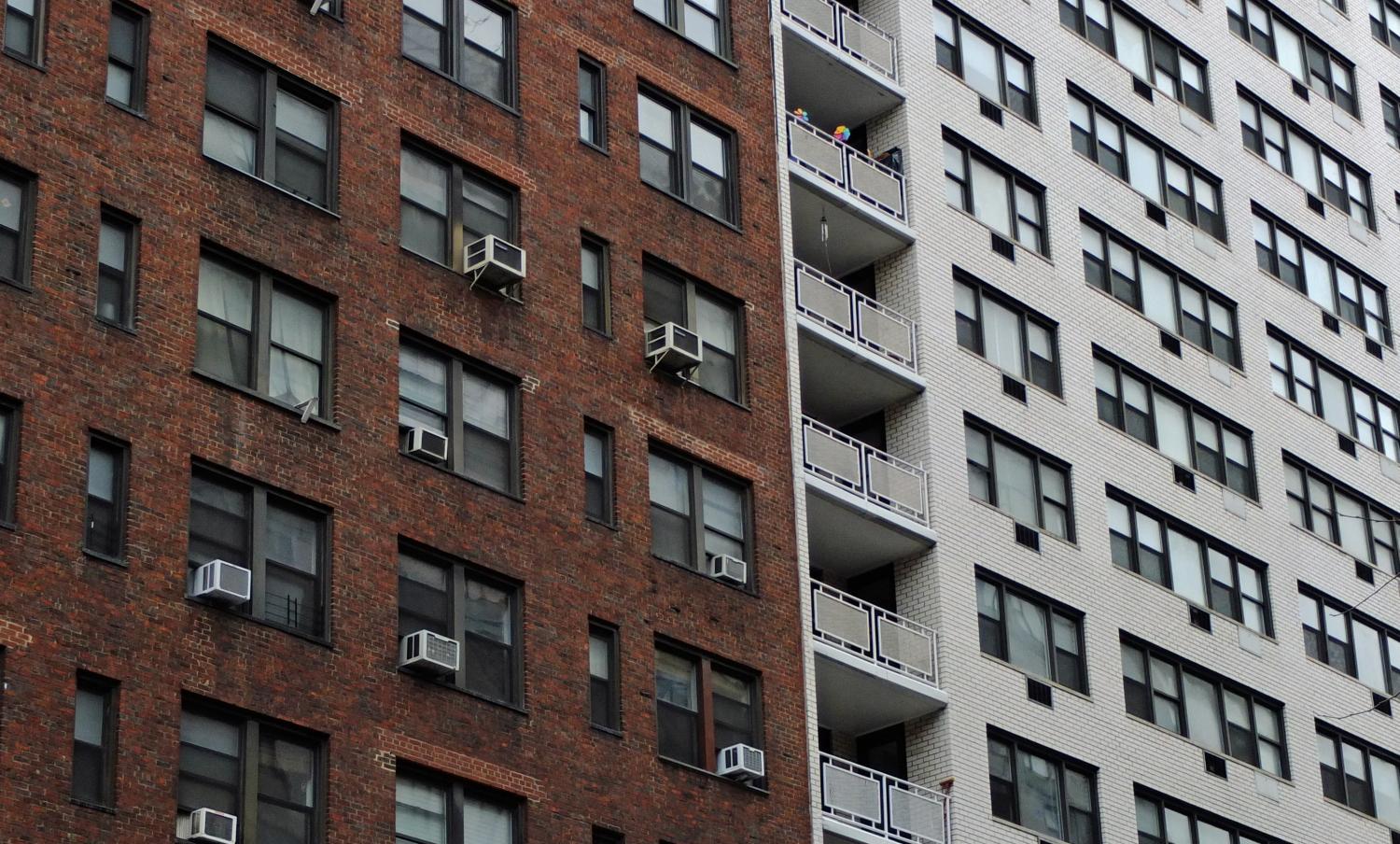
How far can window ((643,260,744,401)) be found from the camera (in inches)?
1658

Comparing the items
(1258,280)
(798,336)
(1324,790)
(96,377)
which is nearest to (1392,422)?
(1258,280)

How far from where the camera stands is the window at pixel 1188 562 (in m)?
50.8

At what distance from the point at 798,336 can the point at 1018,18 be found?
11.9 metres

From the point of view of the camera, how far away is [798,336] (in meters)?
45.2

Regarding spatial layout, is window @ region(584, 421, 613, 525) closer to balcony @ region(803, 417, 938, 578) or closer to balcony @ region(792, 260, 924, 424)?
balcony @ region(803, 417, 938, 578)

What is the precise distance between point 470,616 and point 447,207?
6494 millimetres

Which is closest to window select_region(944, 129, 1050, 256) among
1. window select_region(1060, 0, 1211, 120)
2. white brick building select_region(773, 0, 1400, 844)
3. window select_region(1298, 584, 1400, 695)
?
white brick building select_region(773, 0, 1400, 844)

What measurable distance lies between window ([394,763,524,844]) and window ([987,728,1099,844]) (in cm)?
1167

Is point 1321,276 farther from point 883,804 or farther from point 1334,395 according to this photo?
point 883,804

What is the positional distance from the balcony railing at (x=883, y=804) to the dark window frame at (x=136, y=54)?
49.8ft

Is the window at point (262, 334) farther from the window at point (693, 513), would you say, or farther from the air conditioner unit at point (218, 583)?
the window at point (693, 513)

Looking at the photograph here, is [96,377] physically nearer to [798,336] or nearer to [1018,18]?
[798,336]

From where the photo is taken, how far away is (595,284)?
4112cm

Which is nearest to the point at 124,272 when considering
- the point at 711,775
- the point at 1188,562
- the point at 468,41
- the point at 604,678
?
the point at 468,41
